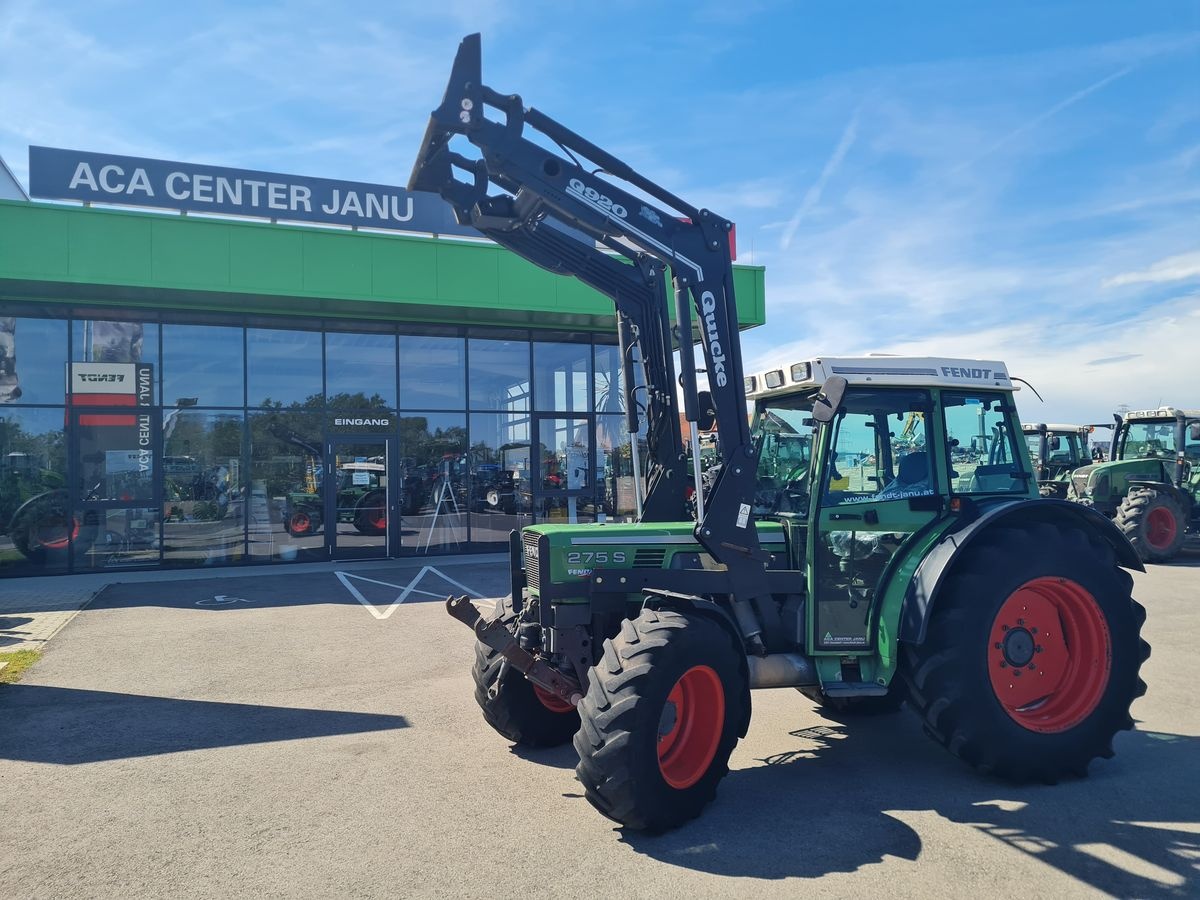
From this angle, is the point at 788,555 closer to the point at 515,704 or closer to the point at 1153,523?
the point at 515,704

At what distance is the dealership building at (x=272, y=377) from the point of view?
14.0 meters

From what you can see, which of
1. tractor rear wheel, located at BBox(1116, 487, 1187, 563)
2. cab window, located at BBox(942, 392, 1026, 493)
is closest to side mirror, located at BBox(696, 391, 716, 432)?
cab window, located at BBox(942, 392, 1026, 493)

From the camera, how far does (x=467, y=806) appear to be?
4.60 m

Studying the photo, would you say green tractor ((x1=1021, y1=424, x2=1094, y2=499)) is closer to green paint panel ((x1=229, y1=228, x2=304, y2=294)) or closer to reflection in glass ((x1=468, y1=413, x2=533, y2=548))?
reflection in glass ((x1=468, y1=413, x2=533, y2=548))

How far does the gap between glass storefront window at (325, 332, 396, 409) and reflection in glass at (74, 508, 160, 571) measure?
12.3 feet

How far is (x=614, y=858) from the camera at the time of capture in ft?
13.0

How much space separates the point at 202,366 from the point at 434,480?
15.3 feet

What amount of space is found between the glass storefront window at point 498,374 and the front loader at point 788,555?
38.9 ft

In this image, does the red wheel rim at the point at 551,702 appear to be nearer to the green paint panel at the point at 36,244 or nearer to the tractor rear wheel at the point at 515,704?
the tractor rear wheel at the point at 515,704

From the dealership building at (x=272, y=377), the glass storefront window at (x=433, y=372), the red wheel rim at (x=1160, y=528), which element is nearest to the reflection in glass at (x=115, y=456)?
the dealership building at (x=272, y=377)

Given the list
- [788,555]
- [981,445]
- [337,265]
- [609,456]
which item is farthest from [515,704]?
[609,456]

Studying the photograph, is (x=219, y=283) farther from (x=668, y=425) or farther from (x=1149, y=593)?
(x=1149, y=593)

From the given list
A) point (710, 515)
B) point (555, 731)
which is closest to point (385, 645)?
point (555, 731)

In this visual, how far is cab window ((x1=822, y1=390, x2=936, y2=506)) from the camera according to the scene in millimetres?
5180
